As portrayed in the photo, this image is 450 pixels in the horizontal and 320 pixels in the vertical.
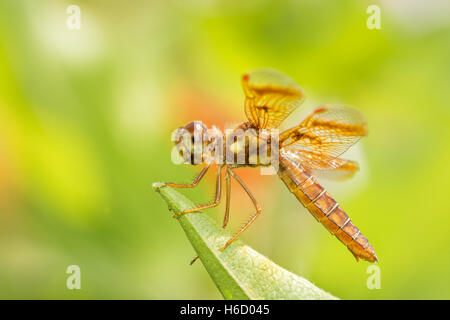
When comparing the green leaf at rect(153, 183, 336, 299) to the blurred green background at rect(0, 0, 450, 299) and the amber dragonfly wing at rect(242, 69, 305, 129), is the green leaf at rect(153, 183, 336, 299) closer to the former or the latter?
the amber dragonfly wing at rect(242, 69, 305, 129)

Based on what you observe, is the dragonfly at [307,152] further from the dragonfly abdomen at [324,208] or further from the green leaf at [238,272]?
the green leaf at [238,272]

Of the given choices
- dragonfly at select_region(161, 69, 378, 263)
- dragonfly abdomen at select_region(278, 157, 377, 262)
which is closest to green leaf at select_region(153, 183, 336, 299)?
dragonfly at select_region(161, 69, 378, 263)

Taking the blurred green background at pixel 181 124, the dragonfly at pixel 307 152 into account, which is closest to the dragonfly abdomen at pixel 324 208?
the dragonfly at pixel 307 152

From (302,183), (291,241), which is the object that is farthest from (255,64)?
(291,241)

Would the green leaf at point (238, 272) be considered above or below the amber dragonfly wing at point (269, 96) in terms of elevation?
below

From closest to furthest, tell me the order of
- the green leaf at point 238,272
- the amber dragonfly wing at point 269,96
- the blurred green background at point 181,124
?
the green leaf at point 238,272, the amber dragonfly wing at point 269,96, the blurred green background at point 181,124

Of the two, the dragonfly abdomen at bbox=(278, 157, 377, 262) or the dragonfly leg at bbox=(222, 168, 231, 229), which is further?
the dragonfly leg at bbox=(222, 168, 231, 229)

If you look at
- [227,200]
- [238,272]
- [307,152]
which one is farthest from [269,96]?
[238,272]
